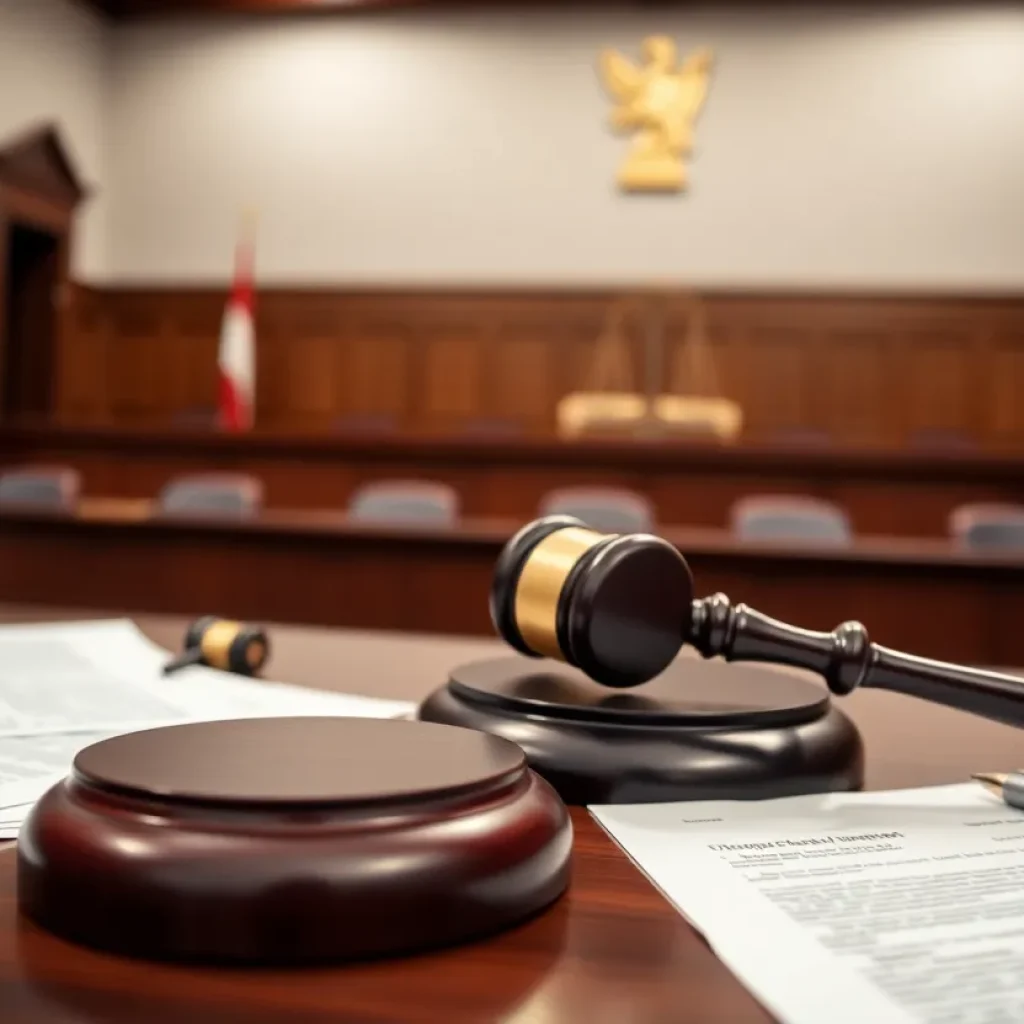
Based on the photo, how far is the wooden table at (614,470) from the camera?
17.1 feet

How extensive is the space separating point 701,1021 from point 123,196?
10307 mm

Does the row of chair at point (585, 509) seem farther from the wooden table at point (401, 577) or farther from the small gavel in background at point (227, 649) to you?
the small gavel in background at point (227, 649)

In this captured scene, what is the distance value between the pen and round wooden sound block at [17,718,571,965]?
30 centimetres

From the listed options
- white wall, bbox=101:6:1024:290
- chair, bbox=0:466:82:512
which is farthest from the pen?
white wall, bbox=101:6:1024:290

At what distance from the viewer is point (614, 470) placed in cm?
532

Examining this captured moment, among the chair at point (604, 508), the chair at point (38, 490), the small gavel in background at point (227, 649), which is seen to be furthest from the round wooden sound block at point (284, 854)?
the chair at point (38, 490)

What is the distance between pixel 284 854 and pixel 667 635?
31 centimetres

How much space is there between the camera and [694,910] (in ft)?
1.55

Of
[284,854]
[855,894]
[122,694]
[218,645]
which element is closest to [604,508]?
[218,645]

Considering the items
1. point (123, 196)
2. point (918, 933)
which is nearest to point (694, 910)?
point (918, 933)

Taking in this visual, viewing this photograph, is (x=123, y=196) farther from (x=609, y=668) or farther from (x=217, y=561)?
(x=609, y=668)

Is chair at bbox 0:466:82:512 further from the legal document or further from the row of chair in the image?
the legal document

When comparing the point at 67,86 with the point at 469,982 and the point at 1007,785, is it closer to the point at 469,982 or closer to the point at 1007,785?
the point at 1007,785

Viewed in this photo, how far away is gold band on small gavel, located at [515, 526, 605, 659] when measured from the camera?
67 centimetres
